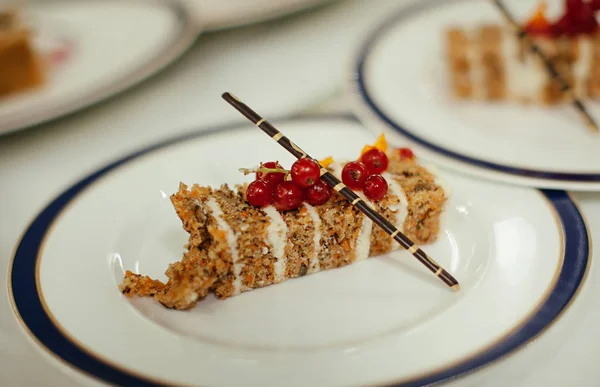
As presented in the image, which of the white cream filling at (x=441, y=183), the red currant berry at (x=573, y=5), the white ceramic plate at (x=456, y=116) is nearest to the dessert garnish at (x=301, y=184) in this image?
the white cream filling at (x=441, y=183)

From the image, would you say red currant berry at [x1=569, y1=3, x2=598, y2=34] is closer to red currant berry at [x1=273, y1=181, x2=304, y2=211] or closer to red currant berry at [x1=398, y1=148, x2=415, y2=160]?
red currant berry at [x1=398, y1=148, x2=415, y2=160]

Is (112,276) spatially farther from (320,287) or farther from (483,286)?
(483,286)

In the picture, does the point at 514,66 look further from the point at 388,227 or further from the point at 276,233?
the point at 276,233

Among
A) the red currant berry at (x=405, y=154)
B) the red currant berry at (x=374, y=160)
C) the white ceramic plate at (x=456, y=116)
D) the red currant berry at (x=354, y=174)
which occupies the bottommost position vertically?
the red currant berry at (x=354, y=174)

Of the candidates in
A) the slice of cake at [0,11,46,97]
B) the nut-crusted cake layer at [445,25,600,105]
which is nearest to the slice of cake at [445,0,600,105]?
the nut-crusted cake layer at [445,25,600,105]

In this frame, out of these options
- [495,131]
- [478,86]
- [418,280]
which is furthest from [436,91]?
[418,280]

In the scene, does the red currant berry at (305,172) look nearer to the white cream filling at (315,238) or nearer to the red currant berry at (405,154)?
the white cream filling at (315,238)

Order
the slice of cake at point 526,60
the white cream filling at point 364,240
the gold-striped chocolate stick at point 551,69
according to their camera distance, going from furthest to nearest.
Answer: the slice of cake at point 526,60 < the gold-striped chocolate stick at point 551,69 < the white cream filling at point 364,240

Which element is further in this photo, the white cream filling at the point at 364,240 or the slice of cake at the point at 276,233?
the white cream filling at the point at 364,240
